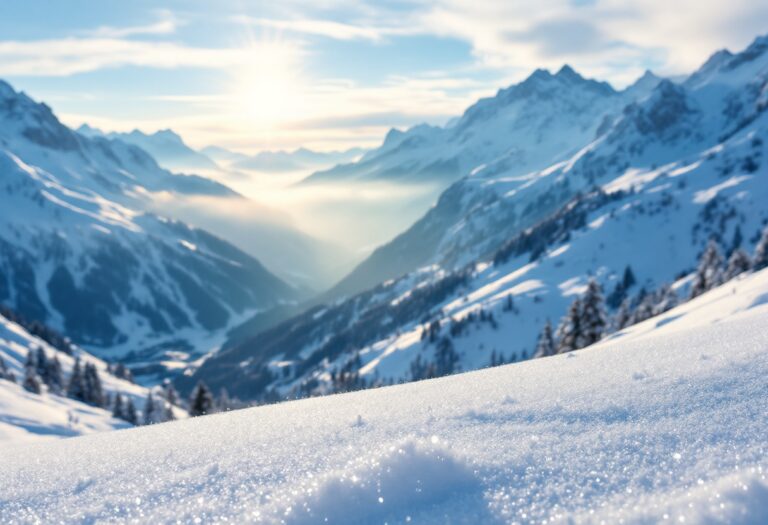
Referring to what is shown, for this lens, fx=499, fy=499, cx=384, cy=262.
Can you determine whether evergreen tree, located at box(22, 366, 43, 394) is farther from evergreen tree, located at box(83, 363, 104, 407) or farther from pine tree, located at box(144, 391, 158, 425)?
pine tree, located at box(144, 391, 158, 425)

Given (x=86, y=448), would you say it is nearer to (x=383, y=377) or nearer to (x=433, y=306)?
(x=383, y=377)

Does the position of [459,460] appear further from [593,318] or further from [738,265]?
[738,265]

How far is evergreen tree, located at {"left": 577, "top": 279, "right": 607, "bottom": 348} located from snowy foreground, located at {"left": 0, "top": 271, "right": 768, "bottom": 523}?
3350 cm

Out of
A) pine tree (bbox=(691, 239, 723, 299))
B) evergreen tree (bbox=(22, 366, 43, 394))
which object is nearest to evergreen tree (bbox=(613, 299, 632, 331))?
pine tree (bbox=(691, 239, 723, 299))

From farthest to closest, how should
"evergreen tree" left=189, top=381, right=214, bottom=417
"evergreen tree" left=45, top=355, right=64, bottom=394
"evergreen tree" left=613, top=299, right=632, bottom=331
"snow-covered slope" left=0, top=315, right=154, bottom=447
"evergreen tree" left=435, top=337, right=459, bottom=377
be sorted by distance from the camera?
"evergreen tree" left=435, top=337, right=459, bottom=377
"evergreen tree" left=45, top=355, right=64, bottom=394
"evergreen tree" left=613, top=299, right=632, bottom=331
"evergreen tree" left=189, top=381, right=214, bottom=417
"snow-covered slope" left=0, top=315, right=154, bottom=447

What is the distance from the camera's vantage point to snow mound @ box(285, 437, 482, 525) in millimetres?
3885

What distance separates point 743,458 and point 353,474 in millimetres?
3248

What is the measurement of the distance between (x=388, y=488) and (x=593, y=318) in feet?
127

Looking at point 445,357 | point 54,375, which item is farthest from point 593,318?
point 445,357

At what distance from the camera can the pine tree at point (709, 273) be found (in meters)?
54.6

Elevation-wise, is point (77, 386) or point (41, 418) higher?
point (77, 386)

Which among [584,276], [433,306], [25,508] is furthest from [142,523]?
[433,306]

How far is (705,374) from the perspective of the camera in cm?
639

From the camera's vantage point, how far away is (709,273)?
55.7m
